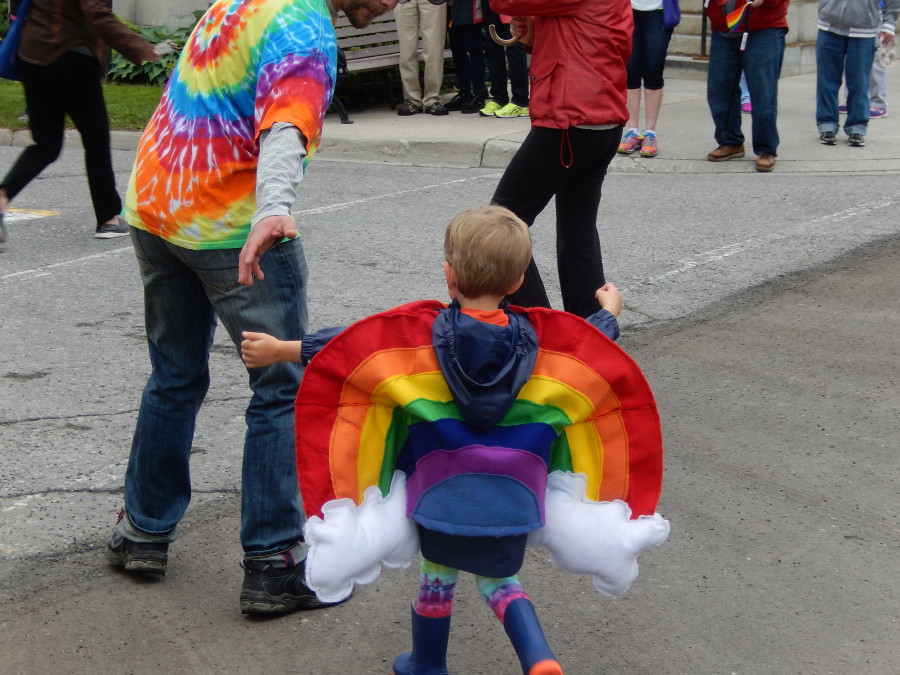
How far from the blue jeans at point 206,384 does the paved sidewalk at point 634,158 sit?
6.63 m

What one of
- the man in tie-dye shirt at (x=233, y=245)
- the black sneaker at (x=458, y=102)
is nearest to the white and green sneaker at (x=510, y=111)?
the black sneaker at (x=458, y=102)

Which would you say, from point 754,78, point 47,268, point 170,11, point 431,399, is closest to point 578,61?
point 431,399

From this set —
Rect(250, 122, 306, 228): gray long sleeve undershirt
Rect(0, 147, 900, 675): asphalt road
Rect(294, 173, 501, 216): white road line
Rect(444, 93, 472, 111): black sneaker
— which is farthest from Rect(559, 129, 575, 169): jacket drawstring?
Rect(444, 93, 472, 111): black sneaker

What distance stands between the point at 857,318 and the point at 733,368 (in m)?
1.01

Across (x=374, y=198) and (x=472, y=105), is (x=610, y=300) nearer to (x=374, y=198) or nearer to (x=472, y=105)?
(x=374, y=198)

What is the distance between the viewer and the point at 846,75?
9.40m

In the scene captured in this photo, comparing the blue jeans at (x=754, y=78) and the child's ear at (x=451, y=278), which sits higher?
the child's ear at (x=451, y=278)

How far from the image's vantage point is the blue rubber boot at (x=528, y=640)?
2436 millimetres

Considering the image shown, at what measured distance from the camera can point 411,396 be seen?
2490 mm

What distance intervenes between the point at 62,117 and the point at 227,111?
4773 millimetres

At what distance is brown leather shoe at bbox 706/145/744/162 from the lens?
9.34 metres

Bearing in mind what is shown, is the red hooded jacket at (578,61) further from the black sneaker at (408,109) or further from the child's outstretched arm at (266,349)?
the black sneaker at (408,109)

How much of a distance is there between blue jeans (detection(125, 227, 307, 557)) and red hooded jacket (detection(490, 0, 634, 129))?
196 cm

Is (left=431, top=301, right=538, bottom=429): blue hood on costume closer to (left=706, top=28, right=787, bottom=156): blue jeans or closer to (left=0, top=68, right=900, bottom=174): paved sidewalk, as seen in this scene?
(left=706, top=28, right=787, bottom=156): blue jeans
